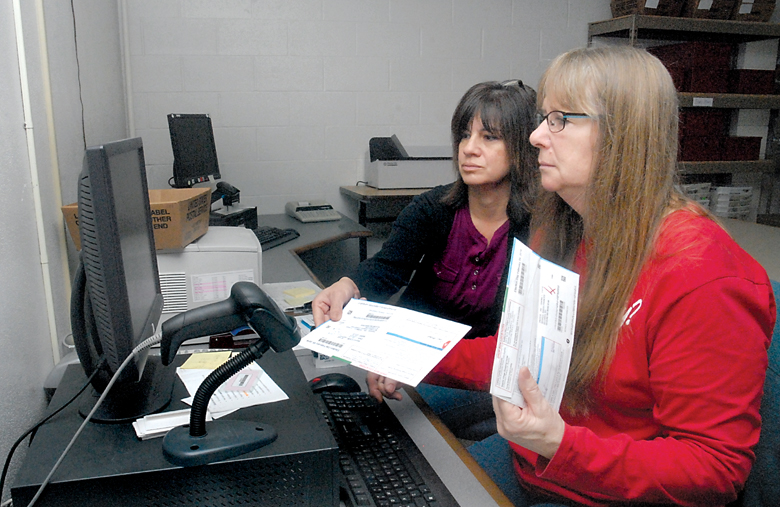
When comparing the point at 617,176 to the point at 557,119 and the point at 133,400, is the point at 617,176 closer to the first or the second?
the point at 557,119

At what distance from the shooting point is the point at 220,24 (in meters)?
3.35

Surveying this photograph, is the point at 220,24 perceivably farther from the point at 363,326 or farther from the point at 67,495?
the point at 67,495

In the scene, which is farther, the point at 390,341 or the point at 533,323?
the point at 390,341

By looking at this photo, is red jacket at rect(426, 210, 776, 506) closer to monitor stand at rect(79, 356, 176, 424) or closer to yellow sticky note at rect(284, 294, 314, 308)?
monitor stand at rect(79, 356, 176, 424)

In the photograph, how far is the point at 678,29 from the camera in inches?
142

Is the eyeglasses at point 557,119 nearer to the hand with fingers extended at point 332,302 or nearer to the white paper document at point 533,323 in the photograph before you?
the white paper document at point 533,323

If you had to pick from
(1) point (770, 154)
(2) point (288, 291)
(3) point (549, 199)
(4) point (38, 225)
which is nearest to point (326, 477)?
(3) point (549, 199)

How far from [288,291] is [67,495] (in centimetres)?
111

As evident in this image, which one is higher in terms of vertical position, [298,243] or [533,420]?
[533,420]

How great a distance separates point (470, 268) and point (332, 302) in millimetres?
581

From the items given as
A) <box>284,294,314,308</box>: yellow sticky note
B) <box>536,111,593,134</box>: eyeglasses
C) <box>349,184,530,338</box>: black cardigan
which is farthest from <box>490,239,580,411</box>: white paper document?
<box>284,294,314,308</box>: yellow sticky note

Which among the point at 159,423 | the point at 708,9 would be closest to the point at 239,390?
the point at 159,423

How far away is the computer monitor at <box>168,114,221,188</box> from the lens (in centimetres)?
272

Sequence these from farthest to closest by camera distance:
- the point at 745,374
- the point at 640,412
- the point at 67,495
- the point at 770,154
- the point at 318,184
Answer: the point at 770,154, the point at 318,184, the point at 640,412, the point at 745,374, the point at 67,495
